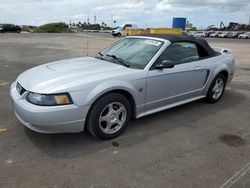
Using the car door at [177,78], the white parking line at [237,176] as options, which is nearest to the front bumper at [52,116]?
the car door at [177,78]

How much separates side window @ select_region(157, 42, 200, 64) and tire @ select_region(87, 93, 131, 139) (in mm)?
989

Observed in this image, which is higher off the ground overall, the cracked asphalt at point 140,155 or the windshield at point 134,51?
the windshield at point 134,51

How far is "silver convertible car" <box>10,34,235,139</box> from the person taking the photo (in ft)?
10.3

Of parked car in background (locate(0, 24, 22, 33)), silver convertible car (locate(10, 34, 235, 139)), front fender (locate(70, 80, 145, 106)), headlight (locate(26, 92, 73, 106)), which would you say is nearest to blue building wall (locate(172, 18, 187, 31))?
silver convertible car (locate(10, 34, 235, 139))

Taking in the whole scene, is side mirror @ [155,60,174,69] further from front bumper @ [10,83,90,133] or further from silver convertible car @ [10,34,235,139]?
front bumper @ [10,83,90,133]

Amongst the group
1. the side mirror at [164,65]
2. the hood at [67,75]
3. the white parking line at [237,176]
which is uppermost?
the side mirror at [164,65]

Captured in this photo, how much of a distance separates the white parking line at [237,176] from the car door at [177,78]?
1609 millimetres

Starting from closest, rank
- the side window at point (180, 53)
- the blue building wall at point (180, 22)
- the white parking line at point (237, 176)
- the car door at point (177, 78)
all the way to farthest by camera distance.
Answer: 1. the white parking line at point (237, 176)
2. the car door at point (177, 78)
3. the side window at point (180, 53)
4. the blue building wall at point (180, 22)

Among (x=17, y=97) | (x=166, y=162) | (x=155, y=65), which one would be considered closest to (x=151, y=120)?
(x=155, y=65)

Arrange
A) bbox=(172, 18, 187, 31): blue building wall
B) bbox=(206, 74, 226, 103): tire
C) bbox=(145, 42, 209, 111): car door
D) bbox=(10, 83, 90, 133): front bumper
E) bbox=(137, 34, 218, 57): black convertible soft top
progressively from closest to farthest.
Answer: bbox=(10, 83, 90, 133): front bumper → bbox=(145, 42, 209, 111): car door → bbox=(137, 34, 218, 57): black convertible soft top → bbox=(206, 74, 226, 103): tire → bbox=(172, 18, 187, 31): blue building wall

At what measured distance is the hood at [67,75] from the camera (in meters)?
3.19

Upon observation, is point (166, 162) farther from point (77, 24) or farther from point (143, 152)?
point (77, 24)

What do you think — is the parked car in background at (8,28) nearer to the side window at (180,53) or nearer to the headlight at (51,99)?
the side window at (180,53)

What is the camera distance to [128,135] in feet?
12.5
